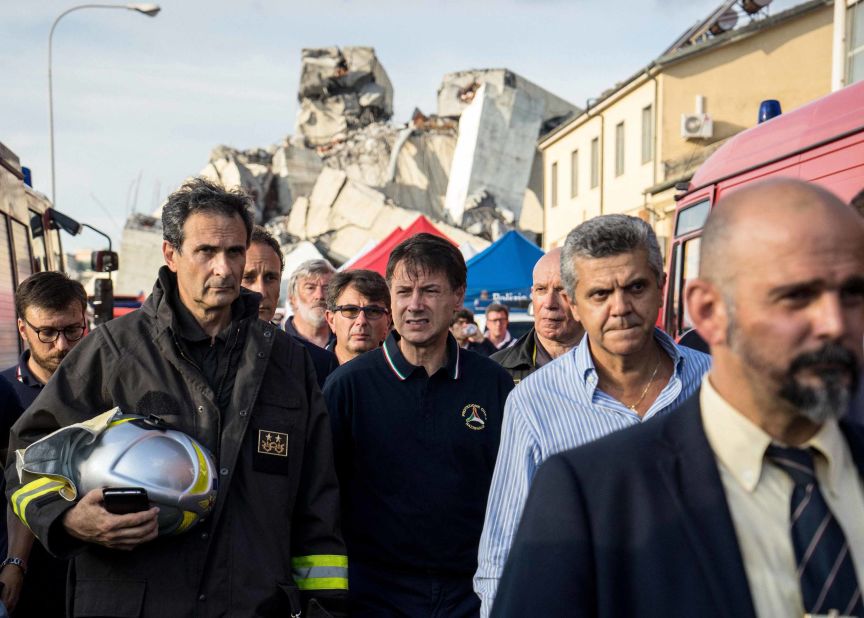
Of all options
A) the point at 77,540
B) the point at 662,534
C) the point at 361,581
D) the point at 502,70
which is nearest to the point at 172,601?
the point at 77,540

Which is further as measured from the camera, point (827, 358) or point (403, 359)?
point (403, 359)

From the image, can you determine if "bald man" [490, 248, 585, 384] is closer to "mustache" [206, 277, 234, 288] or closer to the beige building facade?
"mustache" [206, 277, 234, 288]

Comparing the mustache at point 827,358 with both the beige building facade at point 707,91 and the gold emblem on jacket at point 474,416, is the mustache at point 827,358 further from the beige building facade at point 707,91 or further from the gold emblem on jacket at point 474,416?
the beige building facade at point 707,91

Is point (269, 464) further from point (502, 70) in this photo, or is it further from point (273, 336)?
point (502, 70)

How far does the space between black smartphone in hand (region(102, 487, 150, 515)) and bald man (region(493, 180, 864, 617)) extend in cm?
169

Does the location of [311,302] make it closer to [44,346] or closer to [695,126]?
[44,346]

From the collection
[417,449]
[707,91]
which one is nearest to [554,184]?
[707,91]

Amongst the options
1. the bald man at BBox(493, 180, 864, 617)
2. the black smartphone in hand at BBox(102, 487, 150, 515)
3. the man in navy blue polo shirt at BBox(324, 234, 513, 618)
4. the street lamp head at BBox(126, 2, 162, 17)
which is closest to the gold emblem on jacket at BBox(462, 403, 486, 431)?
the man in navy blue polo shirt at BBox(324, 234, 513, 618)

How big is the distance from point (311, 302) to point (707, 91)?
24529 millimetres

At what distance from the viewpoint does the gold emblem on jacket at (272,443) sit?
3.64m

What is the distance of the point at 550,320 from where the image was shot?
565 cm

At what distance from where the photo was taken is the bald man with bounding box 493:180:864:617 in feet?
5.81

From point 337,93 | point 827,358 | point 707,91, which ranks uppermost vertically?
point 337,93

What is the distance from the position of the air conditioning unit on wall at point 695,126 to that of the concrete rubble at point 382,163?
11398 mm
